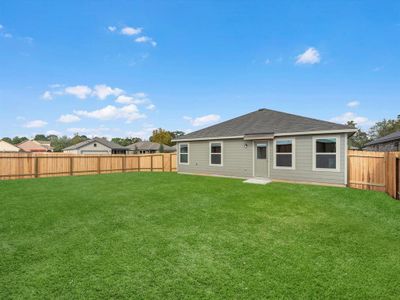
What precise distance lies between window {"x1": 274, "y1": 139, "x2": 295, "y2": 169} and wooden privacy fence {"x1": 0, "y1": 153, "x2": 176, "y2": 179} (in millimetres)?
9290

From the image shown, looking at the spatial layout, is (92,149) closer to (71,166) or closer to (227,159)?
(71,166)

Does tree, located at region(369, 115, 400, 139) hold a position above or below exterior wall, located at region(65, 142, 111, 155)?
above

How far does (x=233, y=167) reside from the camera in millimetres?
13164

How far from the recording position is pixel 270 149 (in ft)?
38.5

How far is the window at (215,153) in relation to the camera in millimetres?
13852

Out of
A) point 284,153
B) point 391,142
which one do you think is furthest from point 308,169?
point 391,142

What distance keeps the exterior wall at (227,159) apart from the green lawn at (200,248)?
533 cm

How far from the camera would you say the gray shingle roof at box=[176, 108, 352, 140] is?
427 inches

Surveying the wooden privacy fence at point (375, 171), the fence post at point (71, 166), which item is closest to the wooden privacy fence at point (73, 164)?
the fence post at point (71, 166)

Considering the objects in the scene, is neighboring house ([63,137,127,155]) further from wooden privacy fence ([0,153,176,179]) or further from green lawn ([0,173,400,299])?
green lawn ([0,173,400,299])

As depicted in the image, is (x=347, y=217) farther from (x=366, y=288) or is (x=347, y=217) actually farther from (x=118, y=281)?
(x=118, y=281)

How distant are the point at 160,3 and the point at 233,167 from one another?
9421 mm

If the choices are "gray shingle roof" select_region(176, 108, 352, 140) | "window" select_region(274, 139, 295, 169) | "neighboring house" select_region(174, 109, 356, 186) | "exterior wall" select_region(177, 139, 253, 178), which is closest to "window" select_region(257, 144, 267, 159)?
"neighboring house" select_region(174, 109, 356, 186)

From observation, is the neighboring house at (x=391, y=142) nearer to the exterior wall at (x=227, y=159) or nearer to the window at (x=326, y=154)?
the window at (x=326, y=154)
